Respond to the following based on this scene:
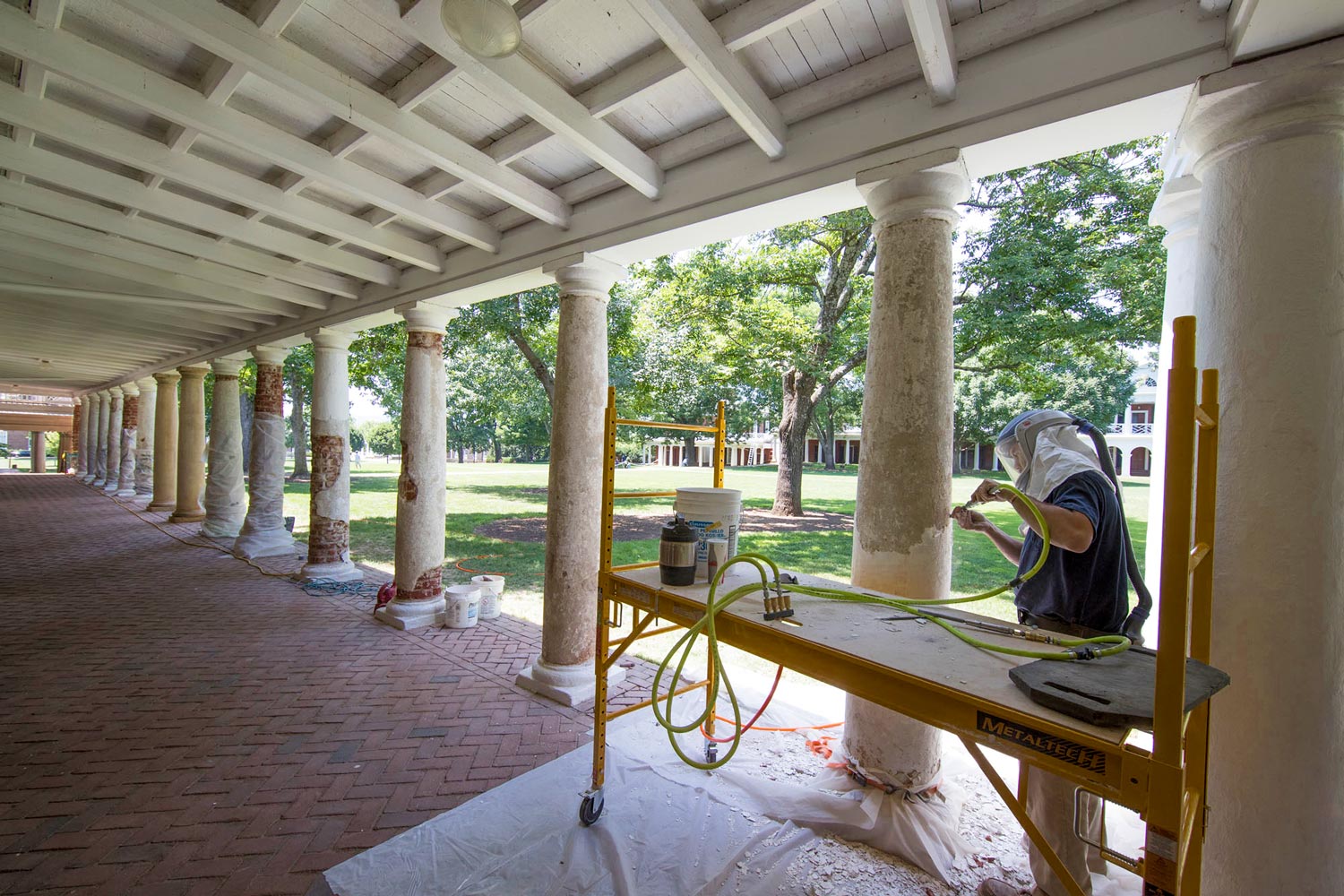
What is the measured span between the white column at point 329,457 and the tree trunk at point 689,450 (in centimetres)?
2664

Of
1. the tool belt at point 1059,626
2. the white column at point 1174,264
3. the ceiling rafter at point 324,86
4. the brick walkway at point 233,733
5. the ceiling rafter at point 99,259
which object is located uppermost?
A: the ceiling rafter at point 324,86

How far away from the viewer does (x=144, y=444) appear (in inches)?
626

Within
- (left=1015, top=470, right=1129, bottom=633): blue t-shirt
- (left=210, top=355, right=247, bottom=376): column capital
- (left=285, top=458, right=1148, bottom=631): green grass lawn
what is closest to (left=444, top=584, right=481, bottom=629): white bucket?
(left=285, top=458, right=1148, bottom=631): green grass lawn

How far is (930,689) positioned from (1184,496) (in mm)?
754

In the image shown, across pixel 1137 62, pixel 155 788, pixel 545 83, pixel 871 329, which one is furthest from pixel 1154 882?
pixel 155 788

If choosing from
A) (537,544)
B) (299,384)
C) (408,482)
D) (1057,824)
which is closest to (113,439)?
(299,384)

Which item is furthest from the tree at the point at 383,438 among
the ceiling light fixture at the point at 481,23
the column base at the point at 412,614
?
the ceiling light fixture at the point at 481,23

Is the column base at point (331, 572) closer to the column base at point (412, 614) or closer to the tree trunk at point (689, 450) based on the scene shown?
the column base at point (412, 614)

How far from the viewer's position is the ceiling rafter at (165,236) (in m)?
4.14

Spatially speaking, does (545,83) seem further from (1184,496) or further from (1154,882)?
(1154,882)

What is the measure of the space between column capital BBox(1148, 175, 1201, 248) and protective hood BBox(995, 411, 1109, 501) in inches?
47.6

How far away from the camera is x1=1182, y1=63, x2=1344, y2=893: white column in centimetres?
184

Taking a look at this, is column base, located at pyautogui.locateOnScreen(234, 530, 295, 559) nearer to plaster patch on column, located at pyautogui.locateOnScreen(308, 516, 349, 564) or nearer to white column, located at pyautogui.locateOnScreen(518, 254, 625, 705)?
plaster patch on column, located at pyautogui.locateOnScreen(308, 516, 349, 564)

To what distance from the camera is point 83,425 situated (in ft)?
75.6
